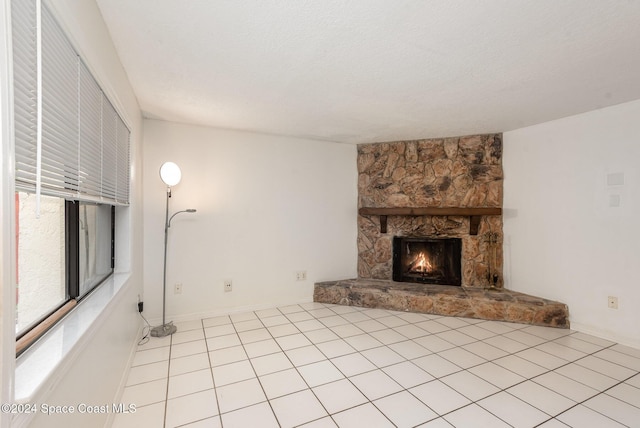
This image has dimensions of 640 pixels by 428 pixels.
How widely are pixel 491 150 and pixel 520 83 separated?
60.7 inches

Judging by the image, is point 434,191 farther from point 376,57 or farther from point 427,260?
point 376,57

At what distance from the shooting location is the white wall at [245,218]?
3.04m

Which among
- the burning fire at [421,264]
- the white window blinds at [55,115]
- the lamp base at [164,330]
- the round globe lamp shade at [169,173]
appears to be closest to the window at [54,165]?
the white window blinds at [55,115]

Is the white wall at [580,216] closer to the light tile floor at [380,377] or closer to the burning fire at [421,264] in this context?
the light tile floor at [380,377]

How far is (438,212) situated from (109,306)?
3.47 m

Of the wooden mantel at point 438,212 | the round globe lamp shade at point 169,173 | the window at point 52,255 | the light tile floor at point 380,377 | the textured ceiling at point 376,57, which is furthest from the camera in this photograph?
the wooden mantel at point 438,212

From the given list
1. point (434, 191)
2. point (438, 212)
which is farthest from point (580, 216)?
point (434, 191)

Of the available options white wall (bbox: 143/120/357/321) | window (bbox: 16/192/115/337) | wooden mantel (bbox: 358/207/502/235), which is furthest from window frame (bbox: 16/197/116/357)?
wooden mantel (bbox: 358/207/502/235)

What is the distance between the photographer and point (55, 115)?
100 centimetres

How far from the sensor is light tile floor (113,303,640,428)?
5.56 ft

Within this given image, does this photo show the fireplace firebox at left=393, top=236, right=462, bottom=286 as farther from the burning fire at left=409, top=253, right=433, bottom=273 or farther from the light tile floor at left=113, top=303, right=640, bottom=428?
the light tile floor at left=113, top=303, right=640, bottom=428

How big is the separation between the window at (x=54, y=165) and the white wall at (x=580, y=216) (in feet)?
13.4

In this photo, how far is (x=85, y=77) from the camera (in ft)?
4.26

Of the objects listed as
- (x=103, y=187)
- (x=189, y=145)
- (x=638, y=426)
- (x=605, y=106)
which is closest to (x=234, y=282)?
(x=189, y=145)
